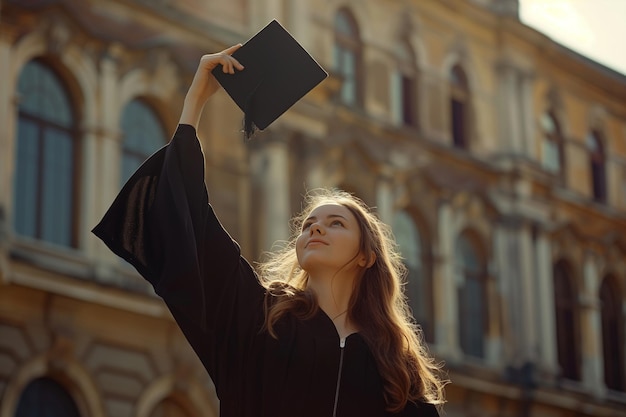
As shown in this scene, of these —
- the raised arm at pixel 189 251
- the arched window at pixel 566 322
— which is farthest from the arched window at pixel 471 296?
the raised arm at pixel 189 251

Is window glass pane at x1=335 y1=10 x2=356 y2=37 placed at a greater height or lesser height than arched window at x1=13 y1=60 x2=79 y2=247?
greater

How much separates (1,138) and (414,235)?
8778mm

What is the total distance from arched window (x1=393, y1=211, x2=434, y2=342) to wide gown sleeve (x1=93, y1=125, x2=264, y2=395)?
17.3 m

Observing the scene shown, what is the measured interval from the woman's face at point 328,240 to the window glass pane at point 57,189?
37.6 feet

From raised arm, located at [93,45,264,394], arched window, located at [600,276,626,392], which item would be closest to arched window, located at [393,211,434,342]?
arched window, located at [600,276,626,392]

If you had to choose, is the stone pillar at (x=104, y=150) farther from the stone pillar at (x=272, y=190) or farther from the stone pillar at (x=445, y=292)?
the stone pillar at (x=445, y=292)

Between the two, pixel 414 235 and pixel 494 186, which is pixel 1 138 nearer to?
pixel 414 235

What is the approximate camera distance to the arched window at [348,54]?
21.9 m

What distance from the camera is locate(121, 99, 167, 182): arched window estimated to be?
691 inches

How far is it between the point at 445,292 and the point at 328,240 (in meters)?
17.8

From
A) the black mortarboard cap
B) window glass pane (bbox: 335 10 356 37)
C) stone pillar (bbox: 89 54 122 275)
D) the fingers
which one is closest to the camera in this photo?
the fingers

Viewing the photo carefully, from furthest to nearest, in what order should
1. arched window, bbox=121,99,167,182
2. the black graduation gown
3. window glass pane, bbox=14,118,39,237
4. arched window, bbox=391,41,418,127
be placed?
1. arched window, bbox=391,41,418,127
2. arched window, bbox=121,99,167,182
3. window glass pane, bbox=14,118,39,237
4. the black graduation gown

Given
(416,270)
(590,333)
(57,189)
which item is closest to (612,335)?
(590,333)

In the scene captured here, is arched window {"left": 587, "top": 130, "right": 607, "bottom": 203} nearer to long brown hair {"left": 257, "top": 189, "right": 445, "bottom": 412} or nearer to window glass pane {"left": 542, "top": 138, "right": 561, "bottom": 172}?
window glass pane {"left": 542, "top": 138, "right": 561, "bottom": 172}
